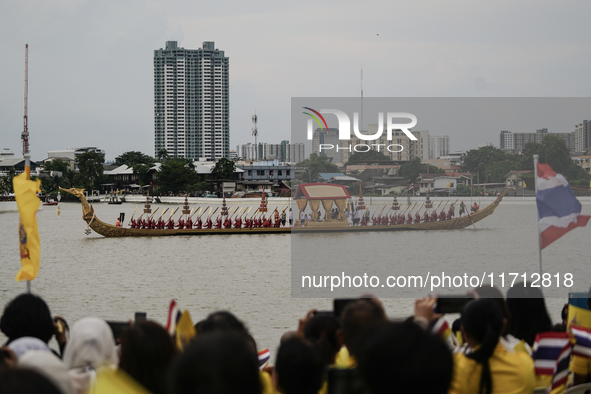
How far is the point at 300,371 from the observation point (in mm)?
2312

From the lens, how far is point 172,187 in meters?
86.1

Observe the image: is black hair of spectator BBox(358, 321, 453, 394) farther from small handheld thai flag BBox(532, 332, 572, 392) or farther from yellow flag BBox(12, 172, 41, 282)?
yellow flag BBox(12, 172, 41, 282)

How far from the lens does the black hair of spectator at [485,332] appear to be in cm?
292

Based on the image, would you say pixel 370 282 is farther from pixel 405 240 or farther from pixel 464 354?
pixel 464 354

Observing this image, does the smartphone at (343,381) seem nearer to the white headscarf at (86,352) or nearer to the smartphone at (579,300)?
the white headscarf at (86,352)

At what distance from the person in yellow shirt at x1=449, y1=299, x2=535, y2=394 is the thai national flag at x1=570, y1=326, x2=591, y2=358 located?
71 cm

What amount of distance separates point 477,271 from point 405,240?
420 inches

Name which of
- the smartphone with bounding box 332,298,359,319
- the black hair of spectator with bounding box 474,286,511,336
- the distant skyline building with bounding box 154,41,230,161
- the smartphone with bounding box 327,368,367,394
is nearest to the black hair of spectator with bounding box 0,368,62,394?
the smartphone with bounding box 327,368,367,394

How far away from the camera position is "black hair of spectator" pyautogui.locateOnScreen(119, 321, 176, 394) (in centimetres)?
229

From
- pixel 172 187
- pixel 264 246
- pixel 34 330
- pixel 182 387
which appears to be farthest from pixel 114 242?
pixel 172 187

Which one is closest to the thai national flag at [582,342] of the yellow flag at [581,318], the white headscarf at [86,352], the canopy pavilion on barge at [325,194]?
the yellow flag at [581,318]

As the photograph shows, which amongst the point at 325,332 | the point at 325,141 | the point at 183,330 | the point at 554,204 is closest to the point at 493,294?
the point at 325,332

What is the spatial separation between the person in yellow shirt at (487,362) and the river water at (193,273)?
280 inches

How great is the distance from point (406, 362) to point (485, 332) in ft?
4.71
